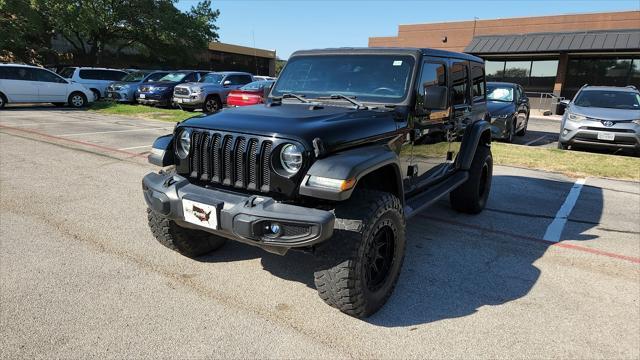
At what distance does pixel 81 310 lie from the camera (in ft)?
9.66

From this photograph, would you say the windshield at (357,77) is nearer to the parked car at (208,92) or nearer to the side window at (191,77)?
the parked car at (208,92)

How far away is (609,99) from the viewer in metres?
10.5

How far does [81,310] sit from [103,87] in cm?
2026

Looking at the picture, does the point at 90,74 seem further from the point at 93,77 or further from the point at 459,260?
the point at 459,260

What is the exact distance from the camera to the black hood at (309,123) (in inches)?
112

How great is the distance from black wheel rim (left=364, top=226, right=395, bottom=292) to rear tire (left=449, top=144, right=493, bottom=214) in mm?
2265

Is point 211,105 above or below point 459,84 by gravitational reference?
below

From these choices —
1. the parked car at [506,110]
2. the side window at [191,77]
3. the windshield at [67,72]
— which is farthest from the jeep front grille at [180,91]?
the parked car at [506,110]

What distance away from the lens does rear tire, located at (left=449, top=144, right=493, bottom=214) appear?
518 centimetres

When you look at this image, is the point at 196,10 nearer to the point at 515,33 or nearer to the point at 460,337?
the point at 515,33

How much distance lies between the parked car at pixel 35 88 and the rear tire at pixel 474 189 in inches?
658

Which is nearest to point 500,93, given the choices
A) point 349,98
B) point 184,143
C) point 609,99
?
point 609,99

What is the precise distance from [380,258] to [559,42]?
93.3ft

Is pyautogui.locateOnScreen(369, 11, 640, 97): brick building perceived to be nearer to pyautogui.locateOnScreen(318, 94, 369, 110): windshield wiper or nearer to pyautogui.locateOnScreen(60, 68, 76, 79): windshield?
pyautogui.locateOnScreen(60, 68, 76, 79): windshield
